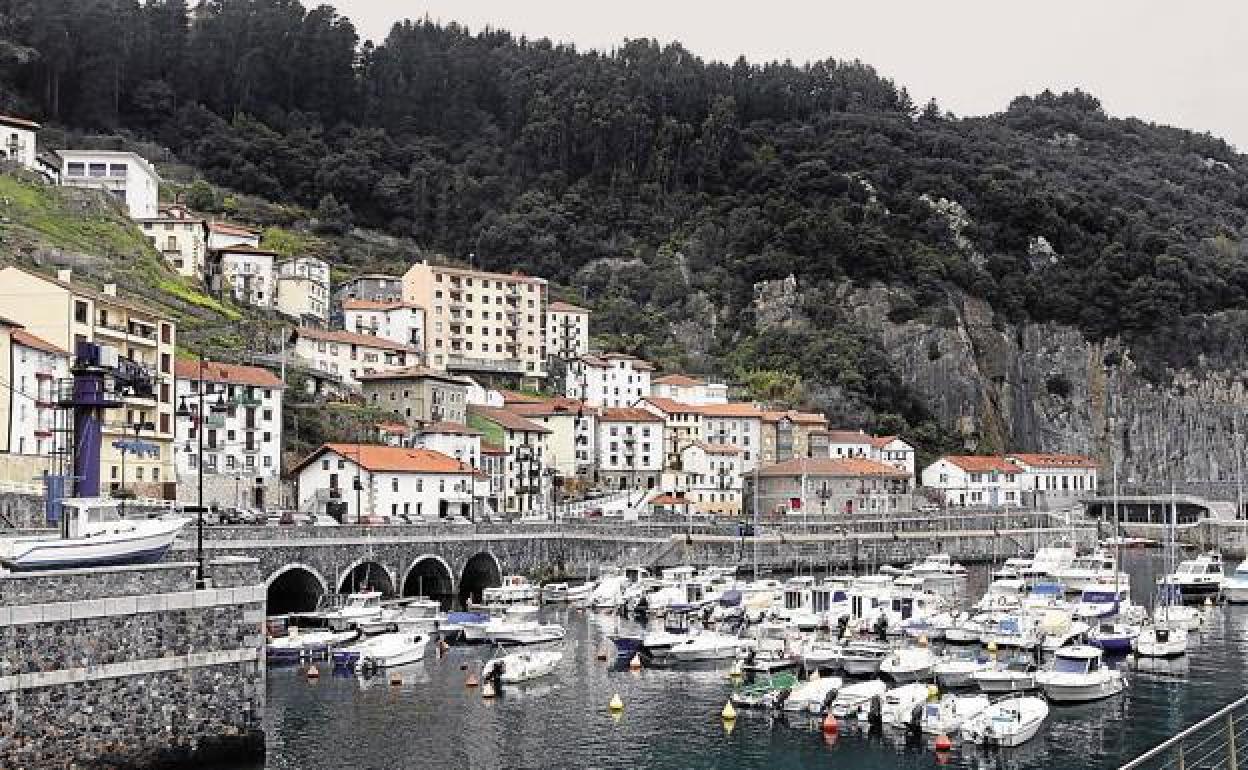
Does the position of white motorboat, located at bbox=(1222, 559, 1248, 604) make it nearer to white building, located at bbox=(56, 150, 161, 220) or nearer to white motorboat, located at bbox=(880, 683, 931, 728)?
Answer: white motorboat, located at bbox=(880, 683, 931, 728)

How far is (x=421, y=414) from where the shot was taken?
92125mm

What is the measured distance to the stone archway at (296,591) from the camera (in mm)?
60375

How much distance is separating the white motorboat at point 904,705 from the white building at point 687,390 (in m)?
78.5

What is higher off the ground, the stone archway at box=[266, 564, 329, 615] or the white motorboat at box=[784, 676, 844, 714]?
the stone archway at box=[266, 564, 329, 615]

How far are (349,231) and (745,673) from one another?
111 m

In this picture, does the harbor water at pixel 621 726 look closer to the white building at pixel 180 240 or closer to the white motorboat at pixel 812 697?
the white motorboat at pixel 812 697

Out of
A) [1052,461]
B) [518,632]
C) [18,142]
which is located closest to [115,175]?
[18,142]

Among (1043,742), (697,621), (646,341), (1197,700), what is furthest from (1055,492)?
(1043,742)

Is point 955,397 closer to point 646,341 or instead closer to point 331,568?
point 646,341

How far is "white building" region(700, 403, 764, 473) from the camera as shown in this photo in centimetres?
11306

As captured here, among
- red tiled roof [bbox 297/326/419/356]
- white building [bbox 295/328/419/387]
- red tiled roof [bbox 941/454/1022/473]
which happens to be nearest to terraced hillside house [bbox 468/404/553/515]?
red tiled roof [bbox 297/326/419/356]

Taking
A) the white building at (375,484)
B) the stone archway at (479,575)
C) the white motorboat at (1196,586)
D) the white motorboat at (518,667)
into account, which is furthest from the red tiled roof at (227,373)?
the white motorboat at (1196,586)

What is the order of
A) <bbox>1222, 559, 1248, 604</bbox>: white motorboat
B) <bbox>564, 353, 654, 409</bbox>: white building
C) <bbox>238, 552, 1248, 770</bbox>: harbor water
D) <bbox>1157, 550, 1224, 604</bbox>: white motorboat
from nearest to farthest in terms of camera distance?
1. <bbox>238, 552, 1248, 770</bbox>: harbor water
2. <bbox>1157, 550, 1224, 604</bbox>: white motorboat
3. <bbox>1222, 559, 1248, 604</bbox>: white motorboat
4. <bbox>564, 353, 654, 409</bbox>: white building

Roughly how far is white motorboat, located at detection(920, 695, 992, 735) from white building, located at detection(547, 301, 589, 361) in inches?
3419
